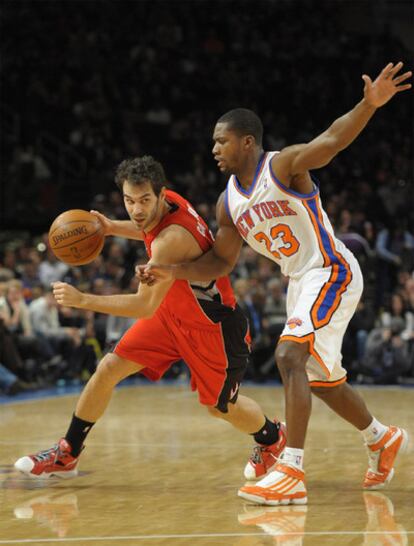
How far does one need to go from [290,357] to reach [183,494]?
939 mm

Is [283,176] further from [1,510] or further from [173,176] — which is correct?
[173,176]

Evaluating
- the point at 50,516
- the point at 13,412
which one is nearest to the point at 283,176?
the point at 50,516

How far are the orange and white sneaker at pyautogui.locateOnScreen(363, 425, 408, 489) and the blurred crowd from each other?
24.0 feet

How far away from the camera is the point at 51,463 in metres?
5.74

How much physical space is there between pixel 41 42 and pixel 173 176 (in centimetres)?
384

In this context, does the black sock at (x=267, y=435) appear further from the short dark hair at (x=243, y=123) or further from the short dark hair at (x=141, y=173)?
the short dark hair at (x=243, y=123)

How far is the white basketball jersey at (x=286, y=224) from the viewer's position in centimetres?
523

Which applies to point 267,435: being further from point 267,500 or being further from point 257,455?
point 267,500

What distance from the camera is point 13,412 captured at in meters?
9.67

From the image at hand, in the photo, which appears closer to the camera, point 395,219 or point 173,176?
point 395,219

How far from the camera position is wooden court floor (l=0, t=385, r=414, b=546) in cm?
434

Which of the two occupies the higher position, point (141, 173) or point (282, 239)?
point (141, 173)

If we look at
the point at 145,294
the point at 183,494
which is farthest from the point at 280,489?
the point at 145,294

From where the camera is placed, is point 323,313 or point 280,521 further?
point 323,313
